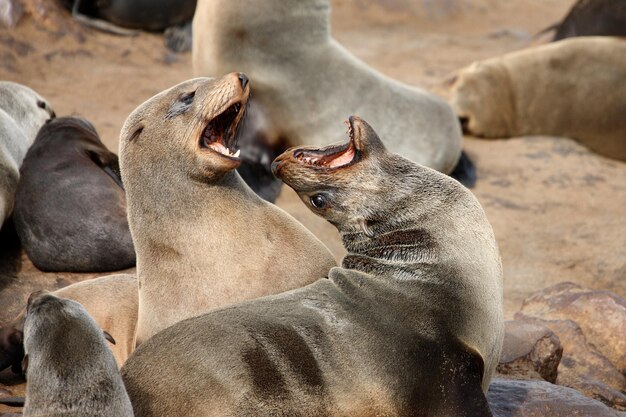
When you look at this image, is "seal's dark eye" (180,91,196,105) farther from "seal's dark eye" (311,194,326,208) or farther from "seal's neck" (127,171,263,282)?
"seal's dark eye" (311,194,326,208)

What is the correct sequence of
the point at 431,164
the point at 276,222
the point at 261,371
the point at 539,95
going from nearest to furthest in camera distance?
A: the point at 261,371 → the point at 276,222 → the point at 431,164 → the point at 539,95

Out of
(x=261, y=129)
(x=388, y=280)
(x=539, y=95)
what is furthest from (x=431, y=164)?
(x=388, y=280)

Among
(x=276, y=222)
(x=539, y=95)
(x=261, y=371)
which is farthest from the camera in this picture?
(x=539, y=95)

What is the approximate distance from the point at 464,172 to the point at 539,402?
4.97 meters

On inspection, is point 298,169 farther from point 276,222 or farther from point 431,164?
point 431,164

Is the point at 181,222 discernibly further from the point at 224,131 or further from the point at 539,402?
the point at 539,402

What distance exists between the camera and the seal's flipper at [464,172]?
923cm

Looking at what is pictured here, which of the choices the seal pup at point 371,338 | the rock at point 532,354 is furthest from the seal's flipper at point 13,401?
the rock at point 532,354

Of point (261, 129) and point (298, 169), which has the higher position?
point (298, 169)

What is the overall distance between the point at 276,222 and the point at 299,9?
3.57m

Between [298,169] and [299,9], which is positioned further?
[299,9]

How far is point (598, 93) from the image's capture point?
10.7 m

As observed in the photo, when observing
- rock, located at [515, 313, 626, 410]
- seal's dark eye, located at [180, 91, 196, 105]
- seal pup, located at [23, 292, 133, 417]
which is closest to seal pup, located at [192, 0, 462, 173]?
rock, located at [515, 313, 626, 410]

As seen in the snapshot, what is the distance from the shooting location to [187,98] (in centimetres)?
490
